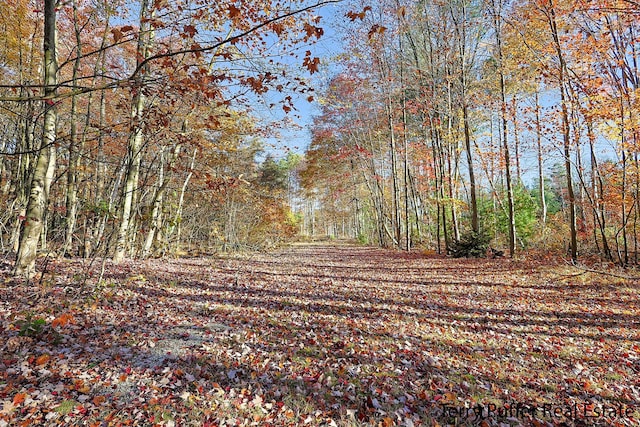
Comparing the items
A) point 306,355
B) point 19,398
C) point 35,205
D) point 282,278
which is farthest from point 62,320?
point 282,278

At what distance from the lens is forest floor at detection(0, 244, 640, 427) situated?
9.58ft

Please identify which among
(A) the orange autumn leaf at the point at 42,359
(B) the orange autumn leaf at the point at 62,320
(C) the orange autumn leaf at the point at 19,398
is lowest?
(C) the orange autumn leaf at the point at 19,398

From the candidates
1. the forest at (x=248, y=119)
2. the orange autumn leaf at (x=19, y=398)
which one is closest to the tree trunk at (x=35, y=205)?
the forest at (x=248, y=119)

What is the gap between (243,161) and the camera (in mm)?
17500

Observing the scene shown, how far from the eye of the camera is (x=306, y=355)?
164 inches

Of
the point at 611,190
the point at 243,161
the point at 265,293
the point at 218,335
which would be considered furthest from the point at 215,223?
the point at 611,190

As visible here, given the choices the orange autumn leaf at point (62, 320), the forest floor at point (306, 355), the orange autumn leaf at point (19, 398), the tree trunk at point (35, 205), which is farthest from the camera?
the tree trunk at point (35, 205)

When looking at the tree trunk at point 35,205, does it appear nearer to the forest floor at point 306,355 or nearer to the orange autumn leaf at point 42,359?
the forest floor at point 306,355

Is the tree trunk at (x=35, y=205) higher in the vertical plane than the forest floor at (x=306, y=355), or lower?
higher

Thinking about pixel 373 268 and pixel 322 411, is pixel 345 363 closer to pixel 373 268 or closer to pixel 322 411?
pixel 322 411

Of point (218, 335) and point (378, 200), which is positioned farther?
point (378, 200)

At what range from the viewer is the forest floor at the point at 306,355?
2920 mm

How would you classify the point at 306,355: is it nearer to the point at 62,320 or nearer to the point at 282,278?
the point at 62,320

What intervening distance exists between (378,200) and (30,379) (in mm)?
24105
